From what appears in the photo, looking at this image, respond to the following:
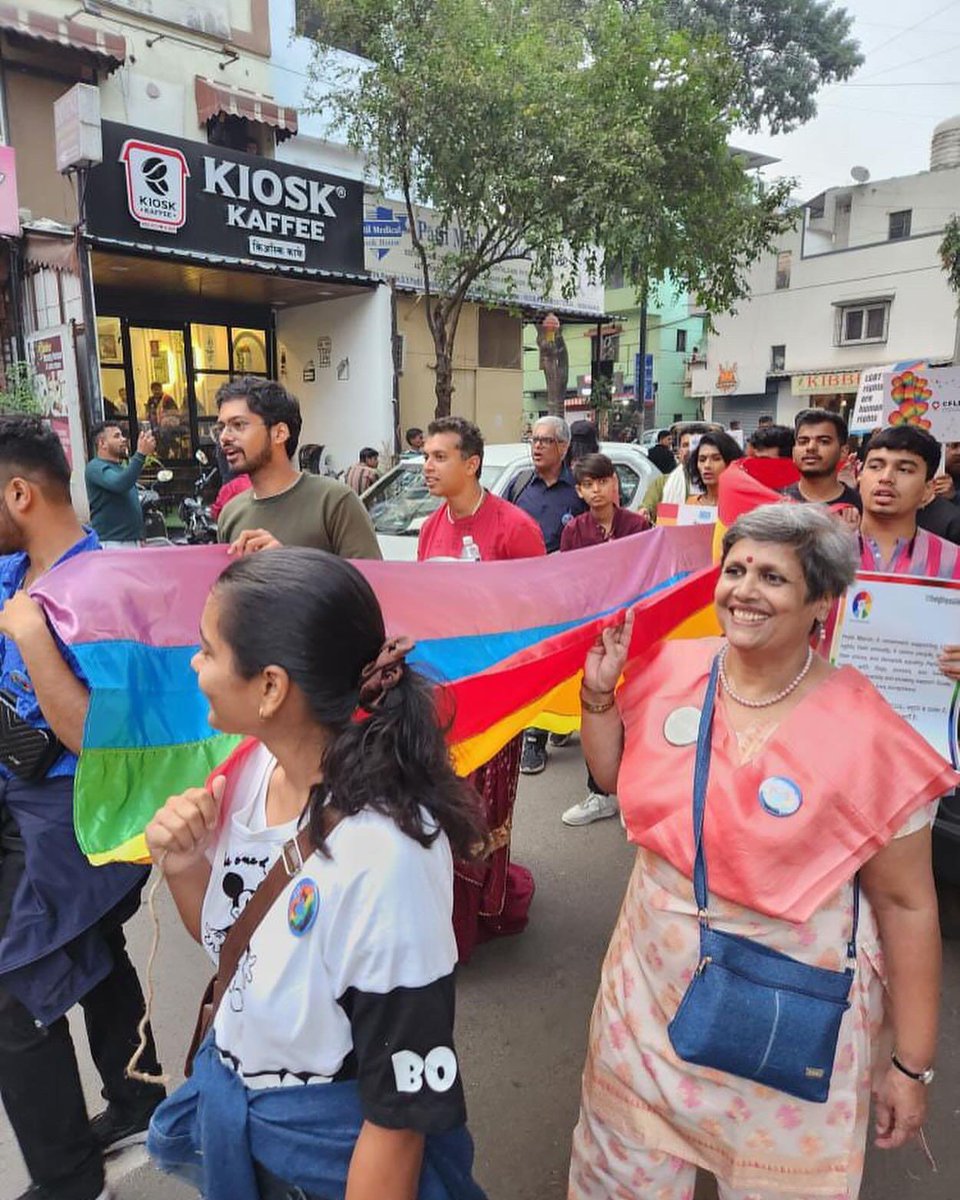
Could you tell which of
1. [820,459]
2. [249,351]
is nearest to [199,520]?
[249,351]

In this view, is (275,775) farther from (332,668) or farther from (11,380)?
(11,380)

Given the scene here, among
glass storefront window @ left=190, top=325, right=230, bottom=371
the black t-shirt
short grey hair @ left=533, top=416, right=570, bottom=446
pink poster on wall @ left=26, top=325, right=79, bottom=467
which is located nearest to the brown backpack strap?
the black t-shirt

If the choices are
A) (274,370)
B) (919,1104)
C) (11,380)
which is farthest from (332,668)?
(274,370)

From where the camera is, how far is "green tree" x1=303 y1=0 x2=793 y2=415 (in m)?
10.4

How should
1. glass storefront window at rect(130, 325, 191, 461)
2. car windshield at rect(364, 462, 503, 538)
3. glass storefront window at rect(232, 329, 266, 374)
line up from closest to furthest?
car windshield at rect(364, 462, 503, 538), glass storefront window at rect(130, 325, 191, 461), glass storefront window at rect(232, 329, 266, 374)

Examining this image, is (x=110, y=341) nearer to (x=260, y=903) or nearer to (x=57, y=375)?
(x=57, y=375)

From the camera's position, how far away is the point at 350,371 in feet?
46.8

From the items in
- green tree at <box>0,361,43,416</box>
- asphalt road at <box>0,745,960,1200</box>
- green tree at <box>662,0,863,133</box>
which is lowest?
asphalt road at <box>0,745,960,1200</box>

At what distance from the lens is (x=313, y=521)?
2.95 metres

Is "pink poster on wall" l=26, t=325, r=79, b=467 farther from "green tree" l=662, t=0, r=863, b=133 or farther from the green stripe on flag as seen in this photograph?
"green tree" l=662, t=0, r=863, b=133

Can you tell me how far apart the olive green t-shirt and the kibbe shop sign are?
30.4 feet

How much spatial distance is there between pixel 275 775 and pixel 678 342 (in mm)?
39139

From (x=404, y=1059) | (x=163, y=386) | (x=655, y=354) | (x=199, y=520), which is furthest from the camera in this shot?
(x=655, y=354)

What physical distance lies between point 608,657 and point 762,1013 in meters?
0.72
